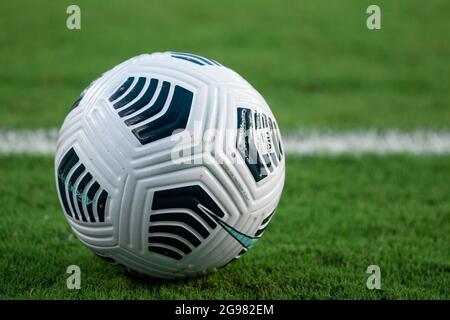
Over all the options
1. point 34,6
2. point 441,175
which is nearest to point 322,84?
point 441,175

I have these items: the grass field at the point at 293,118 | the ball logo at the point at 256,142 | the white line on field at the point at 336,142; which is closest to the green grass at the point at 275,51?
the grass field at the point at 293,118

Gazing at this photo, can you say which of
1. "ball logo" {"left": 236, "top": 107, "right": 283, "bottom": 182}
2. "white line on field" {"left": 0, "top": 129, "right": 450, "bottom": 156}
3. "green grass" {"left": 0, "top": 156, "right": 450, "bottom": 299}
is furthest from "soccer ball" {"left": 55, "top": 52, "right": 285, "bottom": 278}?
"white line on field" {"left": 0, "top": 129, "right": 450, "bottom": 156}

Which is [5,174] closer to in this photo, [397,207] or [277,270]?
[277,270]

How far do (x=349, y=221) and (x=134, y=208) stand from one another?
2.05 metres

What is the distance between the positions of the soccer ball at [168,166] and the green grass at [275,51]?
133 inches

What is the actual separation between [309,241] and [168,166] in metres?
1.54

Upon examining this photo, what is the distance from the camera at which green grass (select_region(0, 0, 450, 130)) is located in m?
7.52

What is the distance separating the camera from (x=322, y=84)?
27.2 feet

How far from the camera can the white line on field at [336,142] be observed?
6426 millimetres

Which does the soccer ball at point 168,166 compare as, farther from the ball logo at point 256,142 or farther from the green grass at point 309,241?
the green grass at point 309,241

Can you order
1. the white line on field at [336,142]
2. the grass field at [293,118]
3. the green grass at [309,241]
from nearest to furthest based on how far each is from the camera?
1. the green grass at [309,241]
2. the grass field at [293,118]
3. the white line on field at [336,142]

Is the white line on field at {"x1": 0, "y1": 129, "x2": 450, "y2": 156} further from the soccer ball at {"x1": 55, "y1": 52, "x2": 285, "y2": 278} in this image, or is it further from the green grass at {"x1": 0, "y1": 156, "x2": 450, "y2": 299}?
the soccer ball at {"x1": 55, "y1": 52, "x2": 285, "y2": 278}

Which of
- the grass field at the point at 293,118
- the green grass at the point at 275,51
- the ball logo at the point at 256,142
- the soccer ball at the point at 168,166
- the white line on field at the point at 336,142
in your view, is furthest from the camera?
the green grass at the point at 275,51

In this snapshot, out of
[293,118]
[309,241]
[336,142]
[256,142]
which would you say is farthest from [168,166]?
[293,118]
